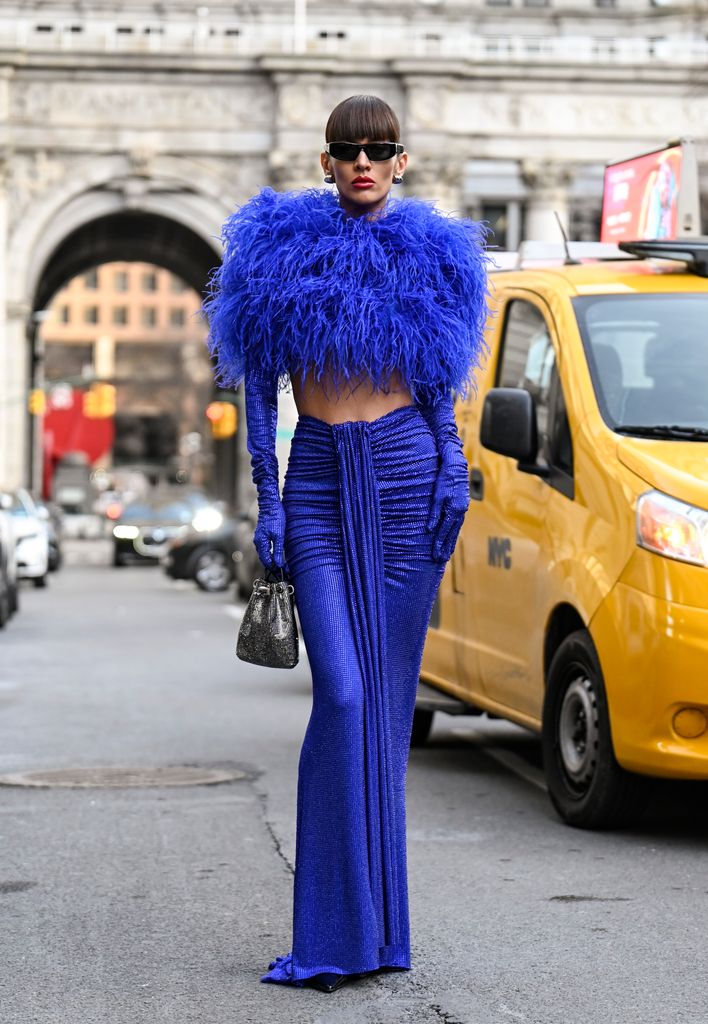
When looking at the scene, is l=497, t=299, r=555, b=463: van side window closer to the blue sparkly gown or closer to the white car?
the blue sparkly gown

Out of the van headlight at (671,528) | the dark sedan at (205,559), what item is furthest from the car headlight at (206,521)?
the van headlight at (671,528)

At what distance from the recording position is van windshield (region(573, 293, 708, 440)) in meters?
8.03

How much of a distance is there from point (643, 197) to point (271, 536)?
26.3 feet

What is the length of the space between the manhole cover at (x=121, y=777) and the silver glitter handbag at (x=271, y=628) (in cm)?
374

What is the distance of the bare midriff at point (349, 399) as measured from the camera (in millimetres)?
5469

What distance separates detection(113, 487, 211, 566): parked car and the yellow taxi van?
3580 cm

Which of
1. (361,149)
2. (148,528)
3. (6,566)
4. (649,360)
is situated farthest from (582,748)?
(148,528)

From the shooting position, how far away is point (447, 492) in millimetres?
5418

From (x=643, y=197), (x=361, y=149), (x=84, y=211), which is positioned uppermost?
(x=84, y=211)

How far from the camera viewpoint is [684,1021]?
4918mm

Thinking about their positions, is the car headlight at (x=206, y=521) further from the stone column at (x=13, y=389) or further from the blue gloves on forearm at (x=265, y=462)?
the blue gloves on forearm at (x=265, y=462)

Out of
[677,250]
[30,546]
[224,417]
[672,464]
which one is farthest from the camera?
[224,417]

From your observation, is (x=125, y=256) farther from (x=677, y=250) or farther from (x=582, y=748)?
(x=582, y=748)

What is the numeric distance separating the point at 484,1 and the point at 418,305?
2551 inches
